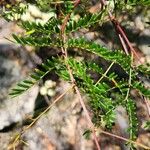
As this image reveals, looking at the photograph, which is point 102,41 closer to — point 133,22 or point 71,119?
point 133,22

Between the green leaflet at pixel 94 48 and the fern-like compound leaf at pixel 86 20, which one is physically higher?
the fern-like compound leaf at pixel 86 20

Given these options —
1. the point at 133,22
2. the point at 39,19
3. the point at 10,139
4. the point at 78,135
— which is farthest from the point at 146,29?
the point at 10,139

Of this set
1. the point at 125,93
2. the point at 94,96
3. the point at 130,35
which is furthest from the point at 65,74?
the point at 130,35

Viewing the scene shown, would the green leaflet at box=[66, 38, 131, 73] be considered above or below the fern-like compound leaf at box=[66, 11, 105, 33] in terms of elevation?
below

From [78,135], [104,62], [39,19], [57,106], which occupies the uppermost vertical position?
[39,19]

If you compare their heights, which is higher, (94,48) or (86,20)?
(86,20)

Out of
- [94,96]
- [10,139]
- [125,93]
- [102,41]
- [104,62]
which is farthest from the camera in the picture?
[102,41]

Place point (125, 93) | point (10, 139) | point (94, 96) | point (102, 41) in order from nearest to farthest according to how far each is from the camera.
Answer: point (94, 96)
point (125, 93)
point (10, 139)
point (102, 41)

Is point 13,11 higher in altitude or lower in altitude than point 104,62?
higher

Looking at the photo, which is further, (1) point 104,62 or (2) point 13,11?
(1) point 104,62
